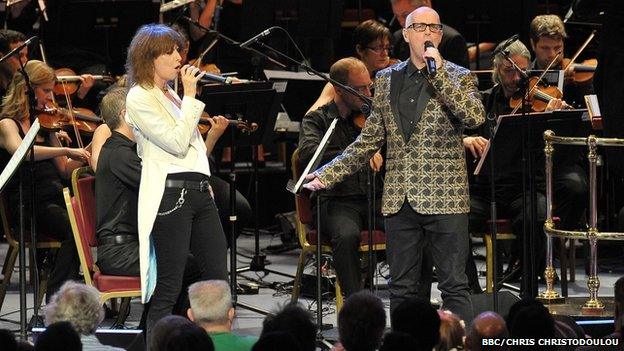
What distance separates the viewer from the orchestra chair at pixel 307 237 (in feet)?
23.0

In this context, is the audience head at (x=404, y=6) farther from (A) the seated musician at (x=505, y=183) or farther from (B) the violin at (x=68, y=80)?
(B) the violin at (x=68, y=80)

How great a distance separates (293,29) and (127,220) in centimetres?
370

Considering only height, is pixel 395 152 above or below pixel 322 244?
above

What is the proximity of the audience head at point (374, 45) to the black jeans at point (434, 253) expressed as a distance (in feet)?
7.65

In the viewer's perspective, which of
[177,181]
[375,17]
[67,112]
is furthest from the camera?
[375,17]

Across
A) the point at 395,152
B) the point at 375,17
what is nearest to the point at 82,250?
the point at 395,152

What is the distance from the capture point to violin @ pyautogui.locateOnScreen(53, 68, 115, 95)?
28.8 ft

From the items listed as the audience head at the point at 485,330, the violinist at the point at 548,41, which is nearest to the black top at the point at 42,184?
the violinist at the point at 548,41

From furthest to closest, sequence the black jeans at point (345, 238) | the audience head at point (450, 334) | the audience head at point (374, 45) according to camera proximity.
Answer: the audience head at point (374, 45) → the black jeans at point (345, 238) → the audience head at point (450, 334)

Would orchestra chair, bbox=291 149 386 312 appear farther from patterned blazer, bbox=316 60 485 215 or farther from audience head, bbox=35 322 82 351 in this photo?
audience head, bbox=35 322 82 351

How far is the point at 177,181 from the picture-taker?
5.73 metres

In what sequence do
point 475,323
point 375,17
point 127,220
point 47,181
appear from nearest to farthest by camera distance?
point 475,323, point 127,220, point 47,181, point 375,17

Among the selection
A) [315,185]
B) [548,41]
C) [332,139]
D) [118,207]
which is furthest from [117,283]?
[548,41]

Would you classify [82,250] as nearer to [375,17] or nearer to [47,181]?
[47,181]
